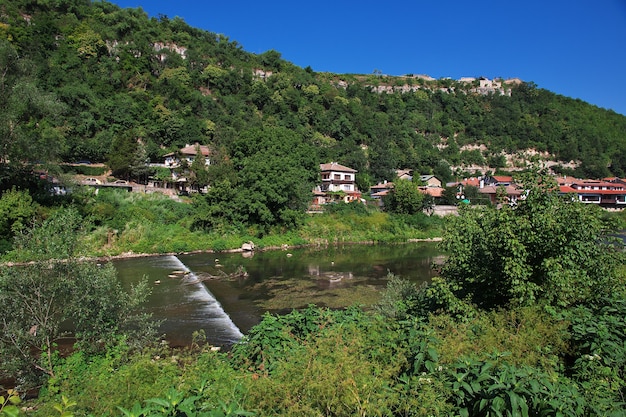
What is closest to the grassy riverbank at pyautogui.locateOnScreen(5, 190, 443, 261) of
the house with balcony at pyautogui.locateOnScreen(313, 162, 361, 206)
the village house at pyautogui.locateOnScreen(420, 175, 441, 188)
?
the house with balcony at pyautogui.locateOnScreen(313, 162, 361, 206)

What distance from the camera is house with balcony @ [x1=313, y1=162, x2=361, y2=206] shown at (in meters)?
47.4

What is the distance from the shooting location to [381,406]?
3.24 metres

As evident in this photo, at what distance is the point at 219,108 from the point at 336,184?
2459 cm

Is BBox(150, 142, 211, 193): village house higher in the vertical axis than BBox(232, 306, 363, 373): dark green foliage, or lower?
higher

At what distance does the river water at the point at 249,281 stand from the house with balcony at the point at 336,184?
17970 millimetres

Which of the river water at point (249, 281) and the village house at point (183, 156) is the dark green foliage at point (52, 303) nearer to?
the river water at point (249, 281)

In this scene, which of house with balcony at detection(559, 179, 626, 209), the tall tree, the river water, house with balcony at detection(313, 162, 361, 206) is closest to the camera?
the river water

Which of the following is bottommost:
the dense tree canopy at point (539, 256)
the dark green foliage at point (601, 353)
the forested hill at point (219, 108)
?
the dark green foliage at point (601, 353)

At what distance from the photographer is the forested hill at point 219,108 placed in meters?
41.4

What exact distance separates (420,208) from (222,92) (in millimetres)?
44987

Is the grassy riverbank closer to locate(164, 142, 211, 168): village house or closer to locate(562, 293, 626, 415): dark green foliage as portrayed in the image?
locate(164, 142, 211, 168): village house

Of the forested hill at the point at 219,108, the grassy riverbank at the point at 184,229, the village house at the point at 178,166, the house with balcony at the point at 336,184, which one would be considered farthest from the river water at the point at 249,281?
the house with balcony at the point at 336,184

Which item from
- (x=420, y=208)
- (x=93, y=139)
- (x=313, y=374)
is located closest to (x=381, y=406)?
(x=313, y=374)

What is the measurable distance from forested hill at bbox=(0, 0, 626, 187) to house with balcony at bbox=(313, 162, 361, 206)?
2.71m
